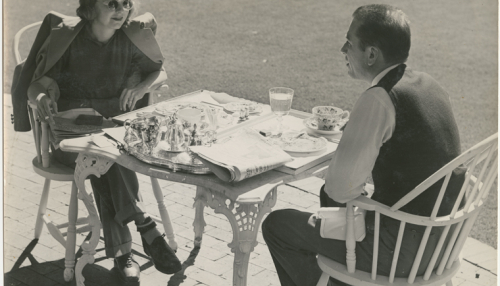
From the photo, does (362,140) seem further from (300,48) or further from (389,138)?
(300,48)

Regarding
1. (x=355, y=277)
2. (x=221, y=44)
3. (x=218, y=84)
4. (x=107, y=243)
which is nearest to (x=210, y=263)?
(x=107, y=243)

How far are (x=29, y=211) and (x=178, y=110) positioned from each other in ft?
5.52

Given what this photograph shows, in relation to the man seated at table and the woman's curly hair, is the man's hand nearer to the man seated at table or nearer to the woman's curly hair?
the man seated at table

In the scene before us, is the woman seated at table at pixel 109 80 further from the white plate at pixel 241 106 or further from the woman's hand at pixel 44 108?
the white plate at pixel 241 106

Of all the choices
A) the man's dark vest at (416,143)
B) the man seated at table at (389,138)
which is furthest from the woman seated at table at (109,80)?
the man's dark vest at (416,143)

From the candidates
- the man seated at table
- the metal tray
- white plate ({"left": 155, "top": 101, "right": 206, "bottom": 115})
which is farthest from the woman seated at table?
the man seated at table

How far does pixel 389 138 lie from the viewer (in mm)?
2332

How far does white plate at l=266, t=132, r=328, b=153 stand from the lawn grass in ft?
10.4

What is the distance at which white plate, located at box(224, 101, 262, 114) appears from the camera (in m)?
3.37

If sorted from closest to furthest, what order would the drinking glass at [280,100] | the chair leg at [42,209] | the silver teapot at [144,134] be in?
the silver teapot at [144,134], the drinking glass at [280,100], the chair leg at [42,209]

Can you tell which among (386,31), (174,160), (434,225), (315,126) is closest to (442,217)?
(434,225)

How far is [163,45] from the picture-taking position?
30.3 feet

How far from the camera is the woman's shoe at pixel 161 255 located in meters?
3.38

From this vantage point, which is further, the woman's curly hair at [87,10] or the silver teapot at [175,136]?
the woman's curly hair at [87,10]
